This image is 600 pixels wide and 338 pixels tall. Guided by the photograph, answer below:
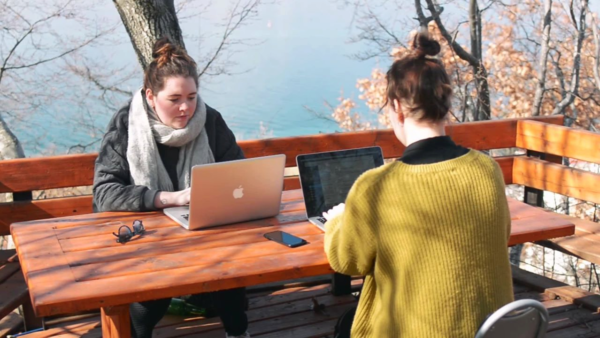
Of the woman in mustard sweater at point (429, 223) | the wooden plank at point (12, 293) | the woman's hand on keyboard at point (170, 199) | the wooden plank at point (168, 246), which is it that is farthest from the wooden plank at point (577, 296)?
the wooden plank at point (12, 293)

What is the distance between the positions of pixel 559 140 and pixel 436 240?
2.97 m

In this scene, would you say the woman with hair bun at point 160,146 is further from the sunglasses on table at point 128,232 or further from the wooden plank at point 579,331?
the wooden plank at point 579,331

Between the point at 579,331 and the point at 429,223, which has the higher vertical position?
the point at 429,223

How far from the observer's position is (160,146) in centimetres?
332

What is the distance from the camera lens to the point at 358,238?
201 centimetres

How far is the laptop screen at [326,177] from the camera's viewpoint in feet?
9.43

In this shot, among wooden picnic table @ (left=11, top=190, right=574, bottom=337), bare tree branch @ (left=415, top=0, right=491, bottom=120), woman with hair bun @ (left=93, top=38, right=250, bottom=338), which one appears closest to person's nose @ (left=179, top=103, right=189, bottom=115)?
woman with hair bun @ (left=93, top=38, right=250, bottom=338)

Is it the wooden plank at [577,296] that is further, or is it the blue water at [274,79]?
the blue water at [274,79]

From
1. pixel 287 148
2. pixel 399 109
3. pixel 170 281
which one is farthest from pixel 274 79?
pixel 399 109

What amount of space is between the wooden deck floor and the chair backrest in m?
1.62

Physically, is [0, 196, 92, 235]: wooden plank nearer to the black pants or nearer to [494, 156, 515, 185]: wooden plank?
the black pants

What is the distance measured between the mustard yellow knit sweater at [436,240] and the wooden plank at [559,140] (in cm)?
259

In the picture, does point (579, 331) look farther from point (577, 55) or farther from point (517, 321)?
point (577, 55)

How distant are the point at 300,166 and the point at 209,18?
660 cm
